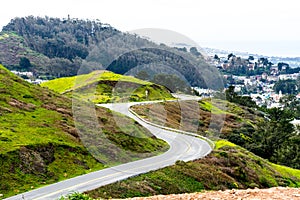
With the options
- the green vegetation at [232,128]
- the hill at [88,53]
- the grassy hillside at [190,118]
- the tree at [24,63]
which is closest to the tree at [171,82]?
the hill at [88,53]

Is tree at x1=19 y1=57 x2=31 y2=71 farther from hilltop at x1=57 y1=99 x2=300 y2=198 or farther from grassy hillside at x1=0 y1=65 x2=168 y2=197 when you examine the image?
grassy hillside at x1=0 y1=65 x2=168 y2=197

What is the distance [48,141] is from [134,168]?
205 inches

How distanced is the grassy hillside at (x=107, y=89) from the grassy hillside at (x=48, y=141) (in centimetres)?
2027

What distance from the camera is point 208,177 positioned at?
2581 cm

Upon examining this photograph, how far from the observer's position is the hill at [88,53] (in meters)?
111

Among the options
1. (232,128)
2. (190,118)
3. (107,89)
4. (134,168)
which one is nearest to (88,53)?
(107,89)

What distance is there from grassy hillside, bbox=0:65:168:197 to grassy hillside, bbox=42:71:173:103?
20.3 m

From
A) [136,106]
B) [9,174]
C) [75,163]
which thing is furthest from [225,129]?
[9,174]

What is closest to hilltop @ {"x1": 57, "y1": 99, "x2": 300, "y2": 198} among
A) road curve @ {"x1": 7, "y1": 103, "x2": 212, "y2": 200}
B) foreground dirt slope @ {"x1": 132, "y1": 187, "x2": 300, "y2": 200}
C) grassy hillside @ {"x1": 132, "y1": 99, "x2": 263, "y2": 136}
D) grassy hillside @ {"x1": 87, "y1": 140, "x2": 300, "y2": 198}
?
grassy hillside @ {"x1": 87, "y1": 140, "x2": 300, "y2": 198}

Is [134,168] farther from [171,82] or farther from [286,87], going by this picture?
[286,87]

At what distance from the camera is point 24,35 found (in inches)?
7028

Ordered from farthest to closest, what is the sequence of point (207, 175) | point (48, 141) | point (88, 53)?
1. point (88, 53)
2. point (207, 175)
3. point (48, 141)

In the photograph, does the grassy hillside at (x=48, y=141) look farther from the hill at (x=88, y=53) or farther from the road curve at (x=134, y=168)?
the hill at (x=88, y=53)

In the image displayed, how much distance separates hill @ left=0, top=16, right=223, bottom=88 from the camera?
365 feet
